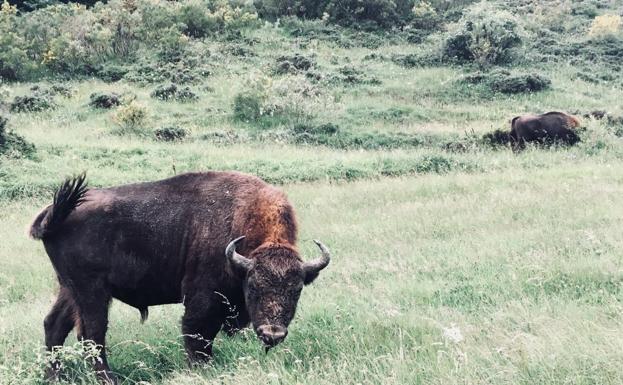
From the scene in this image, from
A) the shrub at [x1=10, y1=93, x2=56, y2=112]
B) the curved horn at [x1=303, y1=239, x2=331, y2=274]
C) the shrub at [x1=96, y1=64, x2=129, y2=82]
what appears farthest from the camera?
the shrub at [x1=96, y1=64, x2=129, y2=82]

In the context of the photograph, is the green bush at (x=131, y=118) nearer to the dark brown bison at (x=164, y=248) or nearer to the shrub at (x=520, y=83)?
the shrub at (x=520, y=83)

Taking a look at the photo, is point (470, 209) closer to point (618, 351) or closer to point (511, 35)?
point (618, 351)

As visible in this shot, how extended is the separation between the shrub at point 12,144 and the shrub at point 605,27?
29.7 meters

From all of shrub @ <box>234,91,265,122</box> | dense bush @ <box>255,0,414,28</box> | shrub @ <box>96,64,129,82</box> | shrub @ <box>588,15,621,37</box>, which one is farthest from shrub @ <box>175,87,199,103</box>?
shrub @ <box>588,15,621,37</box>

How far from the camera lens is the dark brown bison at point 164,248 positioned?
5.95 meters

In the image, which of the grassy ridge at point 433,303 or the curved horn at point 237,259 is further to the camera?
the curved horn at point 237,259

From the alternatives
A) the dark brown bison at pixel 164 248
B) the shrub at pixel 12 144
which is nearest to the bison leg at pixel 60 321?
the dark brown bison at pixel 164 248

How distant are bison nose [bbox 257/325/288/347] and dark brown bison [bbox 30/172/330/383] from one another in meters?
0.53

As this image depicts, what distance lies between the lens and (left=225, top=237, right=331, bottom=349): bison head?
530cm

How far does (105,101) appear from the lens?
2478cm

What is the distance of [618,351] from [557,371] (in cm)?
41

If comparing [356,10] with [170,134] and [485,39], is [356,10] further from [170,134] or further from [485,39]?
[170,134]

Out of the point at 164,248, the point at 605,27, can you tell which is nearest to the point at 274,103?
the point at 164,248

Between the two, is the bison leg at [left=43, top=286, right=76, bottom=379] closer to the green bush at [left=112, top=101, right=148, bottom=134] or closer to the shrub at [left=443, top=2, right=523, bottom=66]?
the green bush at [left=112, top=101, right=148, bottom=134]
